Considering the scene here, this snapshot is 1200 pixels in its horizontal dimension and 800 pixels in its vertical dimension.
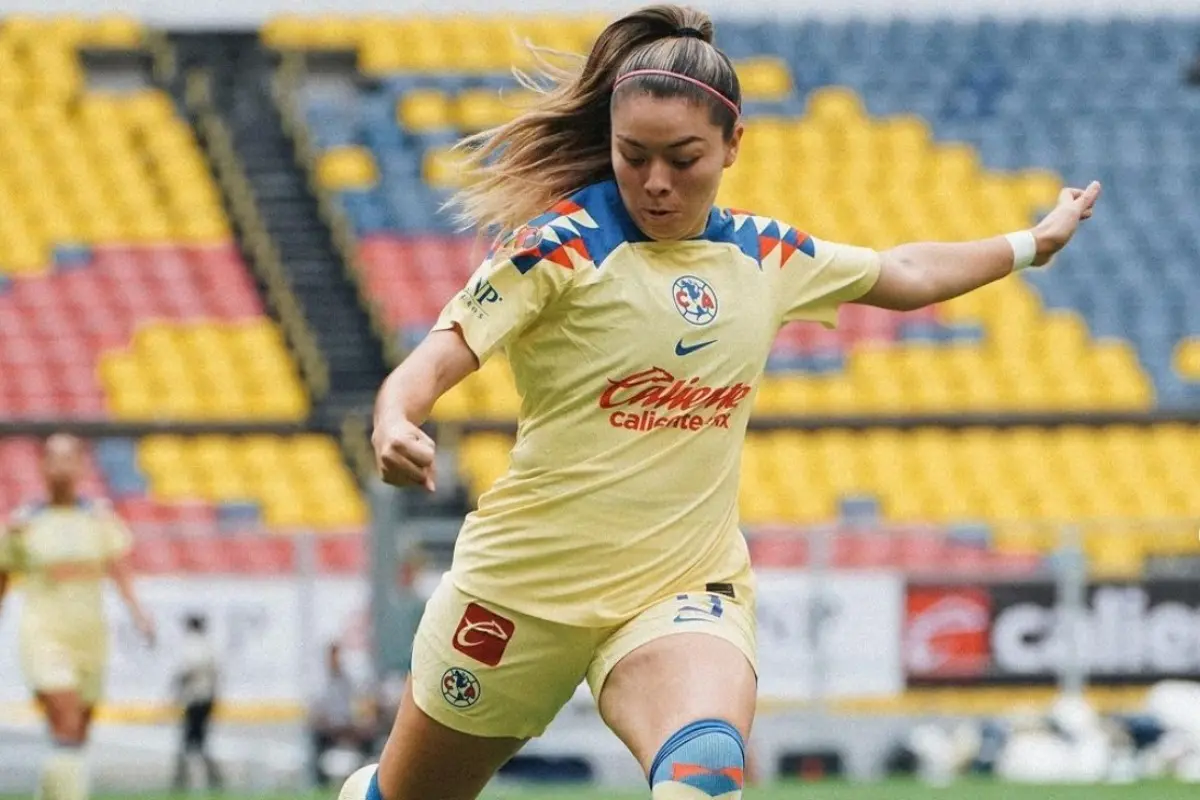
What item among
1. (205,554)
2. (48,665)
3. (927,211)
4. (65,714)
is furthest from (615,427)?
(927,211)

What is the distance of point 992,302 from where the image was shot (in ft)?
66.3

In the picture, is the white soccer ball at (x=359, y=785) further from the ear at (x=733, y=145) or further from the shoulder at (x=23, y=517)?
the shoulder at (x=23, y=517)

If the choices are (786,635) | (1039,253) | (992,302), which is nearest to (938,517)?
(992,302)

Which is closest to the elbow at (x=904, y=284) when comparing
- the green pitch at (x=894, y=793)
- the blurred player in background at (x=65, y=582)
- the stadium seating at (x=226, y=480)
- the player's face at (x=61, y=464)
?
the green pitch at (x=894, y=793)

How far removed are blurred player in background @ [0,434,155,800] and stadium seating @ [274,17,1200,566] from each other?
268 inches

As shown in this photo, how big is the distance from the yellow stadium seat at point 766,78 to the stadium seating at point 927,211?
0.02 meters

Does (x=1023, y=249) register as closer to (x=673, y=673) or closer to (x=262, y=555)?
(x=673, y=673)

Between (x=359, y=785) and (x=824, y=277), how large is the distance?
1.44 metres

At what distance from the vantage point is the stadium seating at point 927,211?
1755cm

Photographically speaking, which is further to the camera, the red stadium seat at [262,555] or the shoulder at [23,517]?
the red stadium seat at [262,555]

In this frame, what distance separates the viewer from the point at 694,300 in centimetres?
421

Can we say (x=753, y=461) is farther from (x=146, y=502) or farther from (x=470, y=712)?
(x=470, y=712)

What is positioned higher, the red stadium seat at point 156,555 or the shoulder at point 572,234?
the shoulder at point 572,234

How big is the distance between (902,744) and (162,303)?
9.46 m
